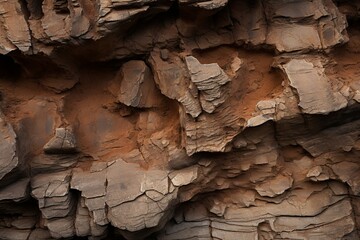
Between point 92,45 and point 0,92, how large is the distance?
2.79 ft

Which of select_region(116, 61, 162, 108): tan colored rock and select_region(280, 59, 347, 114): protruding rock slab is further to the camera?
select_region(116, 61, 162, 108): tan colored rock

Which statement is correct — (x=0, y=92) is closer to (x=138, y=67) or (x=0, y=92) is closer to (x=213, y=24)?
(x=138, y=67)

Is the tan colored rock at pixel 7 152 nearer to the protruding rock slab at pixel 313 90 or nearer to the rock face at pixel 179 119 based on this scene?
the rock face at pixel 179 119

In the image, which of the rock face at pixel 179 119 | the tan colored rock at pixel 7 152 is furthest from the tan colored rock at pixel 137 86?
the tan colored rock at pixel 7 152

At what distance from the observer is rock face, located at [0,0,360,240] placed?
2.99m

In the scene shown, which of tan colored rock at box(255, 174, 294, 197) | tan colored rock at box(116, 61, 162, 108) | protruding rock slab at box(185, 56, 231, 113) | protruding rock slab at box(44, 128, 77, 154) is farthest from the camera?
tan colored rock at box(255, 174, 294, 197)

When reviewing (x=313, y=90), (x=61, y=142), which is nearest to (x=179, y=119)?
(x=61, y=142)

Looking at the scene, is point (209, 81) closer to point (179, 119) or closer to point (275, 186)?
point (179, 119)

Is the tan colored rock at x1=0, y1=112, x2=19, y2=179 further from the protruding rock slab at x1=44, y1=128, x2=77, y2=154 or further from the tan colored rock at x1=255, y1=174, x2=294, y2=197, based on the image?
the tan colored rock at x1=255, y1=174, x2=294, y2=197

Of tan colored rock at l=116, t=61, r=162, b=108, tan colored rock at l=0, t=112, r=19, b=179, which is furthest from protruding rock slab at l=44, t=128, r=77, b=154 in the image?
tan colored rock at l=116, t=61, r=162, b=108

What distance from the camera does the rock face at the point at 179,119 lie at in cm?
299

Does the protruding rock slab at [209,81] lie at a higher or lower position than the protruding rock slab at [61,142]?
higher

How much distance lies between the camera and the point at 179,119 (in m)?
3.17

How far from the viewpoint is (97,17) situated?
290cm
